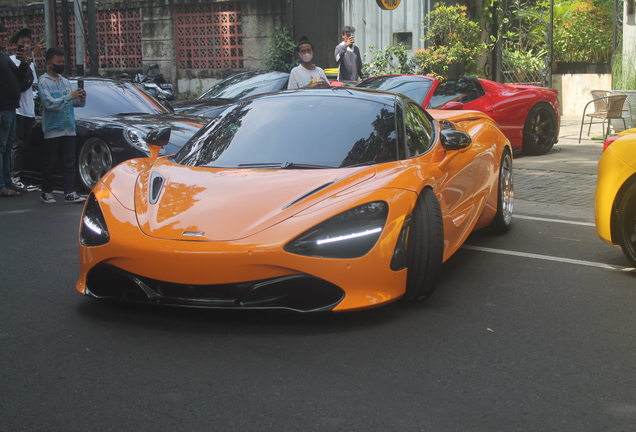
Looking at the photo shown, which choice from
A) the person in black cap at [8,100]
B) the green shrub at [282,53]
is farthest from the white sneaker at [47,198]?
the green shrub at [282,53]

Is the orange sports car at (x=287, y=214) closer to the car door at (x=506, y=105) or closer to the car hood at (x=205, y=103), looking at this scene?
the car hood at (x=205, y=103)

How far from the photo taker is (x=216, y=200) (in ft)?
13.0

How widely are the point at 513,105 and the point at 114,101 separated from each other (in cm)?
575

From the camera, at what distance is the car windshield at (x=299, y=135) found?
14.7 feet

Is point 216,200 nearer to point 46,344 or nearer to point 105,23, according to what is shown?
point 46,344

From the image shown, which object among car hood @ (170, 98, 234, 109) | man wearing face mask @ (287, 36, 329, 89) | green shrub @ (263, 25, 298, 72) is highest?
green shrub @ (263, 25, 298, 72)

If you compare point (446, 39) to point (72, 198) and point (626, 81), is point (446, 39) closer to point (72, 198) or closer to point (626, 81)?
point (626, 81)

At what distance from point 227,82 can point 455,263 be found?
7.60 metres

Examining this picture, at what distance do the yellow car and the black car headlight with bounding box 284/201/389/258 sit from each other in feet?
6.68

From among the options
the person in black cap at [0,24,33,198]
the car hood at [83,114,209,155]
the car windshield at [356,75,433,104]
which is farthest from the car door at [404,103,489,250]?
the person in black cap at [0,24,33,198]

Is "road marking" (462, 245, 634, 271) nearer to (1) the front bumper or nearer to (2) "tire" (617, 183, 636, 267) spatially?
(2) "tire" (617, 183, 636, 267)

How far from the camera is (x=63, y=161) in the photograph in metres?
8.12

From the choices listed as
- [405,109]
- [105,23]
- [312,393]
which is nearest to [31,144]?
[405,109]

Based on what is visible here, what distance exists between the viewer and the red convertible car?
10828mm
